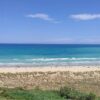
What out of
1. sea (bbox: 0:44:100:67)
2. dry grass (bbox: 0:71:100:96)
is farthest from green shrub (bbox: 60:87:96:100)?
sea (bbox: 0:44:100:67)

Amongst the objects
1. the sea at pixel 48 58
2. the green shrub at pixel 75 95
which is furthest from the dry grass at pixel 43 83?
the sea at pixel 48 58

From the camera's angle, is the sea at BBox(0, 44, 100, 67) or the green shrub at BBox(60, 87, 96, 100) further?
the sea at BBox(0, 44, 100, 67)

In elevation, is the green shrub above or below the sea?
above

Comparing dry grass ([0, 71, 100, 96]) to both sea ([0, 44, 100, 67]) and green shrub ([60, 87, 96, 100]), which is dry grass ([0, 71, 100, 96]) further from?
sea ([0, 44, 100, 67])

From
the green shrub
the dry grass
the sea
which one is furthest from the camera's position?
the sea

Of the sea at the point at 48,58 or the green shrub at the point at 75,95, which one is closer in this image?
the green shrub at the point at 75,95

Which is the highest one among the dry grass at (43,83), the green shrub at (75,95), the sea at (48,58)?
the green shrub at (75,95)

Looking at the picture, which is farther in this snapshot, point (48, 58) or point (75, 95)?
point (48, 58)

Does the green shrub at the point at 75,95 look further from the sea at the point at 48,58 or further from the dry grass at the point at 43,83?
the sea at the point at 48,58

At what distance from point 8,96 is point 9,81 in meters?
9.67

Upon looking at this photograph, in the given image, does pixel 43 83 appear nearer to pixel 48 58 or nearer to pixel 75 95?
pixel 75 95

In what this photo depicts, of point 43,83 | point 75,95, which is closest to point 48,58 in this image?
point 43,83

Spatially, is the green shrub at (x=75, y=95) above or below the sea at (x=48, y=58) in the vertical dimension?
above

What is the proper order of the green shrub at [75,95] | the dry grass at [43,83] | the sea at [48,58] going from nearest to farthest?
the green shrub at [75,95]
the dry grass at [43,83]
the sea at [48,58]
